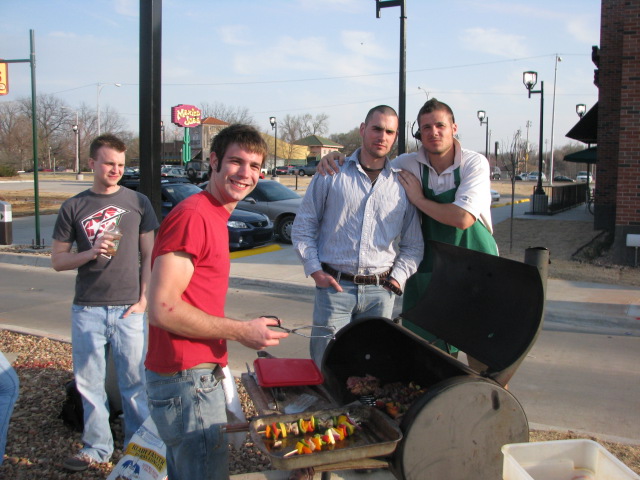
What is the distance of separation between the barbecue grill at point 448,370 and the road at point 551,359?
1.66 metres

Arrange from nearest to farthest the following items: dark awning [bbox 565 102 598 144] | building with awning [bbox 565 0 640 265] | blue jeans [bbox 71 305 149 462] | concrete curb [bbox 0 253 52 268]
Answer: blue jeans [bbox 71 305 149 462] → building with awning [bbox 565 0 640 265] → concrete curb [bbox 0 253 52 268] → dark awning [bbox 565 102 598 144]

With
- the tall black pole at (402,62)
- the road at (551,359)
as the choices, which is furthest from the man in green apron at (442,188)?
the tall black pole at (402,62)

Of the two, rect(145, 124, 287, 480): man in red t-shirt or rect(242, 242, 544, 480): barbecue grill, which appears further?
rect(242, 242, 544, 480): barbecue grill

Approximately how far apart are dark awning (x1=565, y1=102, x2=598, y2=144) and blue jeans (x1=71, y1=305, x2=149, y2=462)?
19.7 metres

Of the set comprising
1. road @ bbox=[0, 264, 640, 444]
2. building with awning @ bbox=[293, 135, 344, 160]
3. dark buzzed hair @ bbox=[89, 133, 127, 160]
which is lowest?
road @ bbox=[0, 264, 640, 444]

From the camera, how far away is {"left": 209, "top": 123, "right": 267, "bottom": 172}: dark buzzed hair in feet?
7.23

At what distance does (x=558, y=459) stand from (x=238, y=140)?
1649mm

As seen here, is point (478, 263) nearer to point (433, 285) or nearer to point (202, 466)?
point (433, 285)

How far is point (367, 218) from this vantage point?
317 cm

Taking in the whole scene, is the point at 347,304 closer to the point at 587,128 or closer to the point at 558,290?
the point at 558,290

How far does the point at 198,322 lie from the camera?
202 cm

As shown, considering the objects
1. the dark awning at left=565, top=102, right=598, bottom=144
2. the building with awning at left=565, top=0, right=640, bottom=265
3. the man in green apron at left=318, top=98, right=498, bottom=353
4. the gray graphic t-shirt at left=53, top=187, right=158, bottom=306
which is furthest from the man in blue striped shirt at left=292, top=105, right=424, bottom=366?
the dark awning at left=565, top=102, right=598, bottom=144

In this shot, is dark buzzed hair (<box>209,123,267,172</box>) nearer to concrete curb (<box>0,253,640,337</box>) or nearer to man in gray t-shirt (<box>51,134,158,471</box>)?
man in gray t-shirt (<box>51,134,158,471</box>)

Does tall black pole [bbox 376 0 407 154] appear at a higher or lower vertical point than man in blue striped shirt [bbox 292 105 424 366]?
higher
